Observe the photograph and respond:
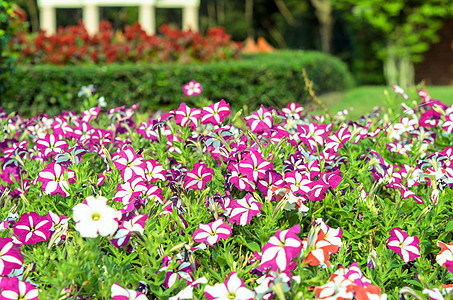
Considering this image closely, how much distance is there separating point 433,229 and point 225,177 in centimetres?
86

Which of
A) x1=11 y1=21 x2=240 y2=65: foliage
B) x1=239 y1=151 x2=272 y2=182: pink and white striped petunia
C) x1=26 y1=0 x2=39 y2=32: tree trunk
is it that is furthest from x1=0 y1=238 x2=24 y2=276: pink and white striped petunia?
x1=26 y1=0 x2=39 y2=32: tree trunk

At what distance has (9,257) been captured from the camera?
1708mm

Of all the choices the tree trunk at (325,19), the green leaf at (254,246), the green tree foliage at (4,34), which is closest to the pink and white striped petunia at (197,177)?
the green leaf at (254,246)

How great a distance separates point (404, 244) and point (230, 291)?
0.70 meters

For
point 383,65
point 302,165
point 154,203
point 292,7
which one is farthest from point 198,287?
point 292,7

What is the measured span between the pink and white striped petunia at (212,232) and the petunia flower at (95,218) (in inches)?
13.7

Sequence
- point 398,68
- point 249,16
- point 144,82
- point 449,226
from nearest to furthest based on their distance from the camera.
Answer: point 449,226 → point 144,82 → point 398,68 → point 249,16

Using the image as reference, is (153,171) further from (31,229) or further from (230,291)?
(230,291)

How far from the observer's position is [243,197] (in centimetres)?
213

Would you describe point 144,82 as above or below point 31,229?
below

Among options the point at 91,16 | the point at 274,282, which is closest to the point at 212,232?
the point at 274,282

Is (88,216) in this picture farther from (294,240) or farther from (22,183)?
(22,183)

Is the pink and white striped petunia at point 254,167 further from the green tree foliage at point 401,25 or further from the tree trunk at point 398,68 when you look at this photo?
the tree trunk at point 398,68

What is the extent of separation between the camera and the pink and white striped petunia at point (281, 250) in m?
1.58
